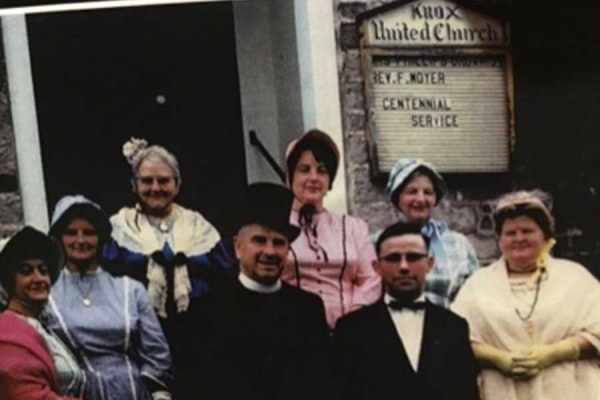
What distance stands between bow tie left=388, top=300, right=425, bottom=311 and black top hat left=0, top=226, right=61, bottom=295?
816 millimetres

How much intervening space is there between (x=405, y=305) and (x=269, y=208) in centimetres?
41

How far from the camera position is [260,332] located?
312 centimetres

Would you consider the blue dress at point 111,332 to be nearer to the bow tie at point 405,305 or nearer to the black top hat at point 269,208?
the black top hat at point 269,208

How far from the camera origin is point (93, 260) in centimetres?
311

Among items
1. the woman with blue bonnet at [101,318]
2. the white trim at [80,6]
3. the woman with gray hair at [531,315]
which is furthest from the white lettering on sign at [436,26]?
the woman with blue bonnet at [101,318]

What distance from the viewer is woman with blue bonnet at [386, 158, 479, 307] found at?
3213 mm

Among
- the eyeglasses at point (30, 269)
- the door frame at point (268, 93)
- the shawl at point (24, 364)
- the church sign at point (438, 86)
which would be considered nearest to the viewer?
the shawl at point (24, 364)

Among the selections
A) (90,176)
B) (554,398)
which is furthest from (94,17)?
(554,398)

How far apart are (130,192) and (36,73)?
380mm

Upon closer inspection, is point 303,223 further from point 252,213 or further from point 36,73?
point 36,73

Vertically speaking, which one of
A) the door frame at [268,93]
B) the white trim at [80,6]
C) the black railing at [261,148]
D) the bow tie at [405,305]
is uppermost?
the white trim at [80,6]

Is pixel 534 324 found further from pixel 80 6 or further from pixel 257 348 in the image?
pixel 80 6

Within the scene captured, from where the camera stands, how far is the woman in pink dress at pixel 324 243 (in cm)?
317

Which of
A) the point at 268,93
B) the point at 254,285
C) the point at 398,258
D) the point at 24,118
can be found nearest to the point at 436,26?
the point at 268,93
